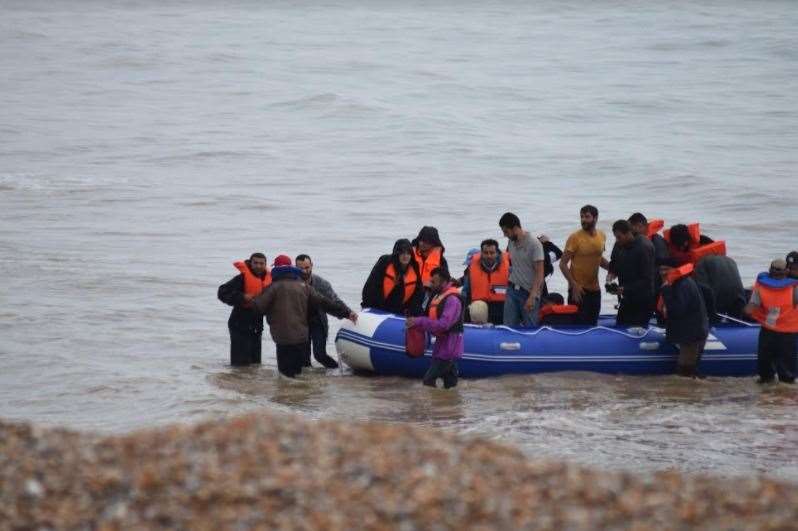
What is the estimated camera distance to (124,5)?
67625mm

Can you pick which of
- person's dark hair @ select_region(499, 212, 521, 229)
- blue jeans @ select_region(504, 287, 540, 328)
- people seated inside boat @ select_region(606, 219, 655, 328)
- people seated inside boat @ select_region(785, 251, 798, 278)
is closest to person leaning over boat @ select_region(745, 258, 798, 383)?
people seated inside boat @ select_region(785, 251, 798, 278)

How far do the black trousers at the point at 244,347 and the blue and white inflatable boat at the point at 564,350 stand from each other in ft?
3.17

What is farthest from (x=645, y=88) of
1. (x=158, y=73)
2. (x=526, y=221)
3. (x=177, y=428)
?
(x=177, y=428)

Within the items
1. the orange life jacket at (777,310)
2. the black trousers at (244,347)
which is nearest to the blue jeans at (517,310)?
the orange life jacket at (777,310)

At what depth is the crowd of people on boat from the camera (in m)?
10.7

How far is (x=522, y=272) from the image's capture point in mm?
11312

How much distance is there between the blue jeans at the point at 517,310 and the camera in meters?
11.5

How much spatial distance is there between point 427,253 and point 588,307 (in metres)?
1.59

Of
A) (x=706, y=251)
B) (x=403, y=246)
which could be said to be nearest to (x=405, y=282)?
(x=403, y=246)

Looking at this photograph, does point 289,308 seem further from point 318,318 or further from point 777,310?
point 777,310

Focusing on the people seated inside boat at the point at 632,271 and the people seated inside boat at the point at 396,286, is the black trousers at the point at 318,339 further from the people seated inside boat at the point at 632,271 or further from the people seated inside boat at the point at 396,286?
the people seated inside boat at the point at 632,271

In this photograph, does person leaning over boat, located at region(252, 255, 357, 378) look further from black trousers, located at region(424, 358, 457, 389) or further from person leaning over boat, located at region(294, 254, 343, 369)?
black trousers, located at region(424, 358, 457, 389)

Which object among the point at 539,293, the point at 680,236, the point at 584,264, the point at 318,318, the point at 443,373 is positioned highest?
the point at 680,236

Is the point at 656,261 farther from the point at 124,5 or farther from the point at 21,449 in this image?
the point at 124,5
